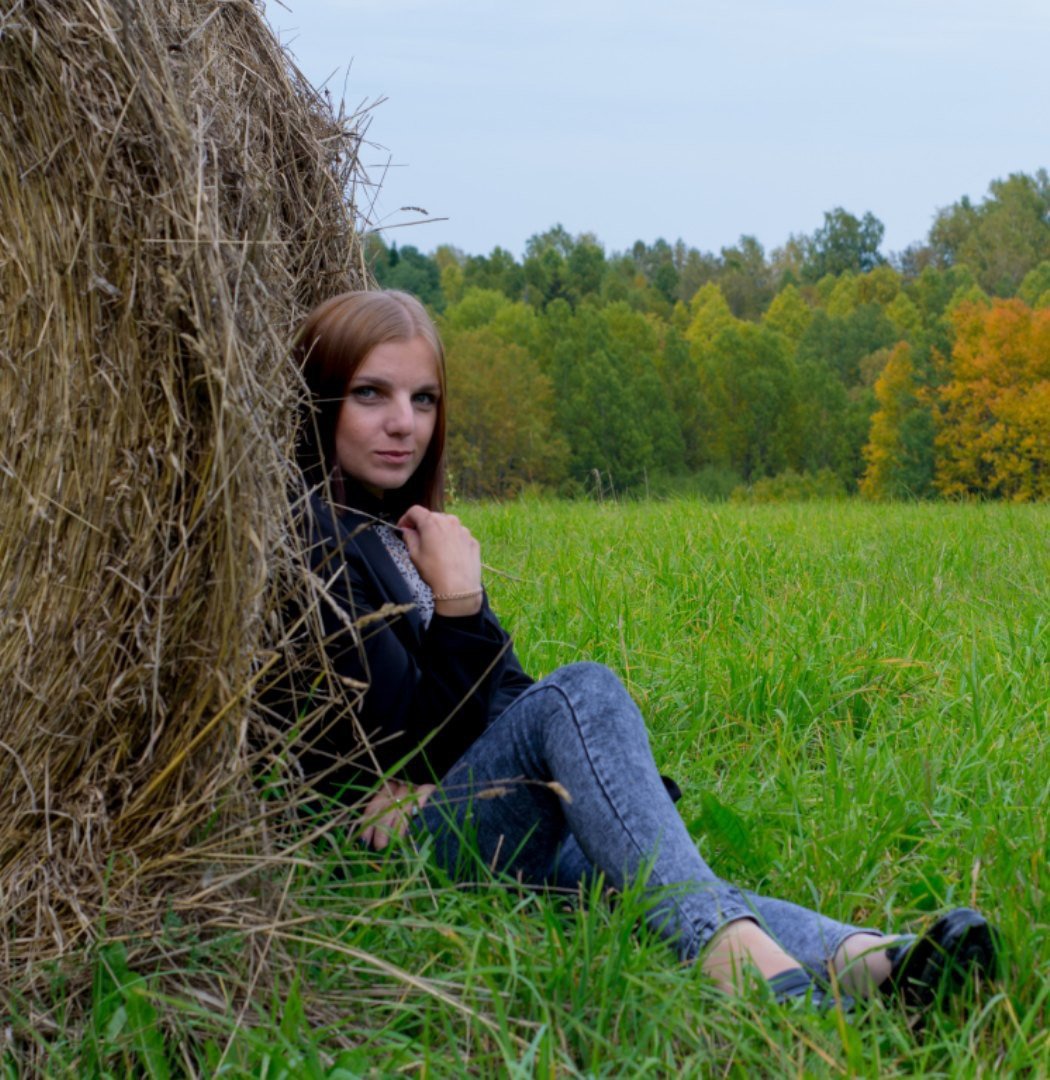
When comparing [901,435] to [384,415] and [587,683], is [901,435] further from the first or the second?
[587,683]

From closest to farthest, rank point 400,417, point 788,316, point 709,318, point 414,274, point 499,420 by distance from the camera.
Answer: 1. point 400,417
2. point 499,420
3. point 414,274
4. point 709,318
5. point 788,316

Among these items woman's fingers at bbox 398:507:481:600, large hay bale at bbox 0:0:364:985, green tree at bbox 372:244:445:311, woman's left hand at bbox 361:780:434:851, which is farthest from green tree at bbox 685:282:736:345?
large hay bale at bbox 0:0:364:985

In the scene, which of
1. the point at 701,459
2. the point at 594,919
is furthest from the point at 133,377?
the point at 701,459

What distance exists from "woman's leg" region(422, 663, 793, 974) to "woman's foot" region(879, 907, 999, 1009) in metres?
0.19

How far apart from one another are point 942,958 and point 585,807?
681 mm

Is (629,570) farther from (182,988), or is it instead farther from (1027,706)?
(182,988)

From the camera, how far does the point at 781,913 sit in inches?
98.6

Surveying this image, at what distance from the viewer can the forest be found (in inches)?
1743

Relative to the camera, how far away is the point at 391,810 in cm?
266

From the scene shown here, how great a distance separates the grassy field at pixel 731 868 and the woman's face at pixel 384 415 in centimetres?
35

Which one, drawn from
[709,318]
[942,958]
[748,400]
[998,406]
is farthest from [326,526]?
[709,318]

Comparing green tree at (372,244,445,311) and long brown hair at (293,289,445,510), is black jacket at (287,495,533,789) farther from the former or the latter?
green tree at (372,244,445,311)

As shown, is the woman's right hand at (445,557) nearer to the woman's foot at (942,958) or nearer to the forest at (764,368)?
the woman's foot at (942,958)

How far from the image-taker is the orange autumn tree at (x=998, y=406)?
4131 centimetres
